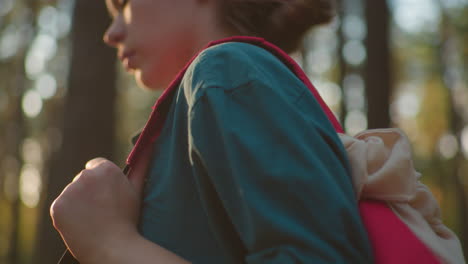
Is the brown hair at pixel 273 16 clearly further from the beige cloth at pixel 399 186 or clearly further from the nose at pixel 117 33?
the beige cloth at pixel 399 186

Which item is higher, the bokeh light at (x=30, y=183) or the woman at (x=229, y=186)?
the woman at (x=229, y=186)

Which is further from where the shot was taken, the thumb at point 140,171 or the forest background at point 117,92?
the forest background at point 117,92

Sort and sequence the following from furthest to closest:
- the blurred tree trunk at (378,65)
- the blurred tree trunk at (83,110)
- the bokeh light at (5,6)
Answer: the bokeh light at (5,6)
the blurred tree trunk at (378,65)
the blurred tree trunk at (83,110)

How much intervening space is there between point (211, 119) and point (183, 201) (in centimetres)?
22

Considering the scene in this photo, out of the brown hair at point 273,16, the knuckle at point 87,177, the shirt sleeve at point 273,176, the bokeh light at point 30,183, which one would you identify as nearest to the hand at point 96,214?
the knuckle at point 87,177

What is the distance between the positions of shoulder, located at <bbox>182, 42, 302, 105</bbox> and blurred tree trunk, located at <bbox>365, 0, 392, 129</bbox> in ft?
18.9

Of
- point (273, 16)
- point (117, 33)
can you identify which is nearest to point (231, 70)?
point (273, 16)

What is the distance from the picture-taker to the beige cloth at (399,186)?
42.5 inches

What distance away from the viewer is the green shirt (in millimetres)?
910

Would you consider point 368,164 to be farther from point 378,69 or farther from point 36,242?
point 378,69

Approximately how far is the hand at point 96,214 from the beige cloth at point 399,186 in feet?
1.83

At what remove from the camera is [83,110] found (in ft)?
13.5

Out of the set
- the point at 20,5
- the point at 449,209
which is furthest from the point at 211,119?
the point at 449,209

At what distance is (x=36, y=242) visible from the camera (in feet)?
13.5
